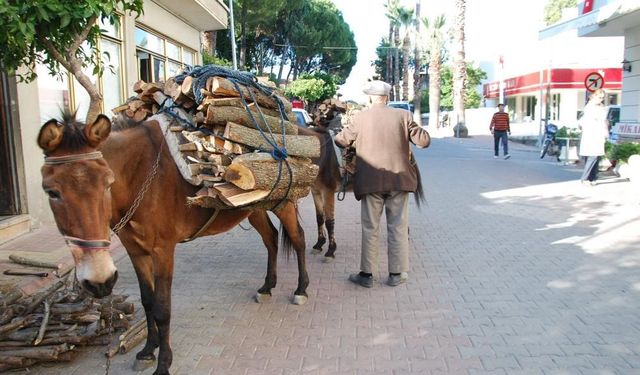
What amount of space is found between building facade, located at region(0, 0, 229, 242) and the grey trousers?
2839 millimetres

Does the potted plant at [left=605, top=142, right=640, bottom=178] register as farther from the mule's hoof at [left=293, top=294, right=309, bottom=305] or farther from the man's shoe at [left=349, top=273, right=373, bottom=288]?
the mule's hoof at [left=293, top=294, right=309, bottom=305]

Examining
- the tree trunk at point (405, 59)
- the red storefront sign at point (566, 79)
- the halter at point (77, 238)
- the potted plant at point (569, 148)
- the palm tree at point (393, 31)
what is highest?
the palm tree at point (393, 31)

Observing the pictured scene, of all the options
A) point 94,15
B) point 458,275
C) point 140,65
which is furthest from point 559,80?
point 94,15

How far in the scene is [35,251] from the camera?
21.0 ft

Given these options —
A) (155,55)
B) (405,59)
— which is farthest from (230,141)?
(405,59)

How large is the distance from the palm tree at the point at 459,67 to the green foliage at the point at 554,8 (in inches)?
1650

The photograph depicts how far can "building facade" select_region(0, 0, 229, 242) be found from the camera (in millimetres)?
7117

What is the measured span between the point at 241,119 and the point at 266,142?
245mm

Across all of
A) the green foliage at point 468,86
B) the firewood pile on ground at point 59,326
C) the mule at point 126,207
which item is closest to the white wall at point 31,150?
the firewood pile on ground at point 59,326

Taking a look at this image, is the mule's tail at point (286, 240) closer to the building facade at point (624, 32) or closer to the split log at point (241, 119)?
the split log at point (241, 119)

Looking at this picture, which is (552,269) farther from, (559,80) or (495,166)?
(559,80)

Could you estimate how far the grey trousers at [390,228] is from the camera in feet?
17.5

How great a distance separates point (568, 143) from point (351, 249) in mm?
11668

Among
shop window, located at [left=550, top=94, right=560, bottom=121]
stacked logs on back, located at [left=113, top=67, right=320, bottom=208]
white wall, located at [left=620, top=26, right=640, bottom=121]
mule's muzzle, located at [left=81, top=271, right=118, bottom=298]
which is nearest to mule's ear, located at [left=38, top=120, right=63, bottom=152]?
mule's muzzle, located at [left=81, top=271, right=118, bottom=298]
